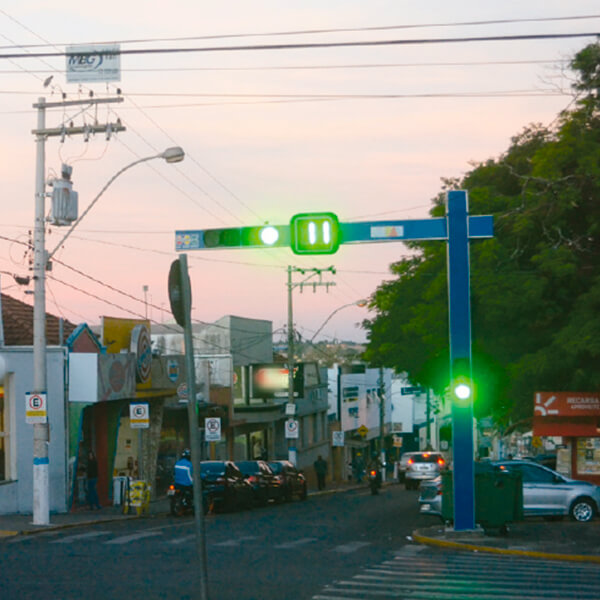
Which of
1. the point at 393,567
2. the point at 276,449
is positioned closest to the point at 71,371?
the point at 393,567

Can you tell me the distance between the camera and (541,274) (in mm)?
29109

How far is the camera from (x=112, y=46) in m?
19.6

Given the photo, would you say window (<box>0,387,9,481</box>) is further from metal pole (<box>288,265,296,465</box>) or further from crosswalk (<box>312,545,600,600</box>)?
metal pole (<box>288,265,296,465</box>)

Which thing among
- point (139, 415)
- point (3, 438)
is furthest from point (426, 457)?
point (3, 438)

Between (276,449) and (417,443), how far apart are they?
1716 inches

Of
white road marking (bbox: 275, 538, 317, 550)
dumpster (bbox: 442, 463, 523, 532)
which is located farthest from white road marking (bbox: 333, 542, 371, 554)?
dumpster (bbox: 442, 463, 523, 532)

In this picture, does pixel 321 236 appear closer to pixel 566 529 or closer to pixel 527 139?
pixel 566 529

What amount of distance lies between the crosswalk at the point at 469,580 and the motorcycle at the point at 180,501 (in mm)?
12378

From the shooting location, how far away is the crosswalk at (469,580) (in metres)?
13.1

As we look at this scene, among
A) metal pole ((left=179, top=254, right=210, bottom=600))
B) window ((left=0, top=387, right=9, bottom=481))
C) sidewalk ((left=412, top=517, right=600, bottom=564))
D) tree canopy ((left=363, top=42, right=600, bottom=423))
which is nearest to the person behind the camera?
metal pole ((left=179, top=254, right=210, bottom=600))

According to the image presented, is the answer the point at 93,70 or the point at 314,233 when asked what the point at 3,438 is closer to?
the point at 93,70

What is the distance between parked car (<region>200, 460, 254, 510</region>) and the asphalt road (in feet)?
8.76

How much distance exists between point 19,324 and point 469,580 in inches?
848

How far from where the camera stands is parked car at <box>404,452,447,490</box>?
52.9 meters
